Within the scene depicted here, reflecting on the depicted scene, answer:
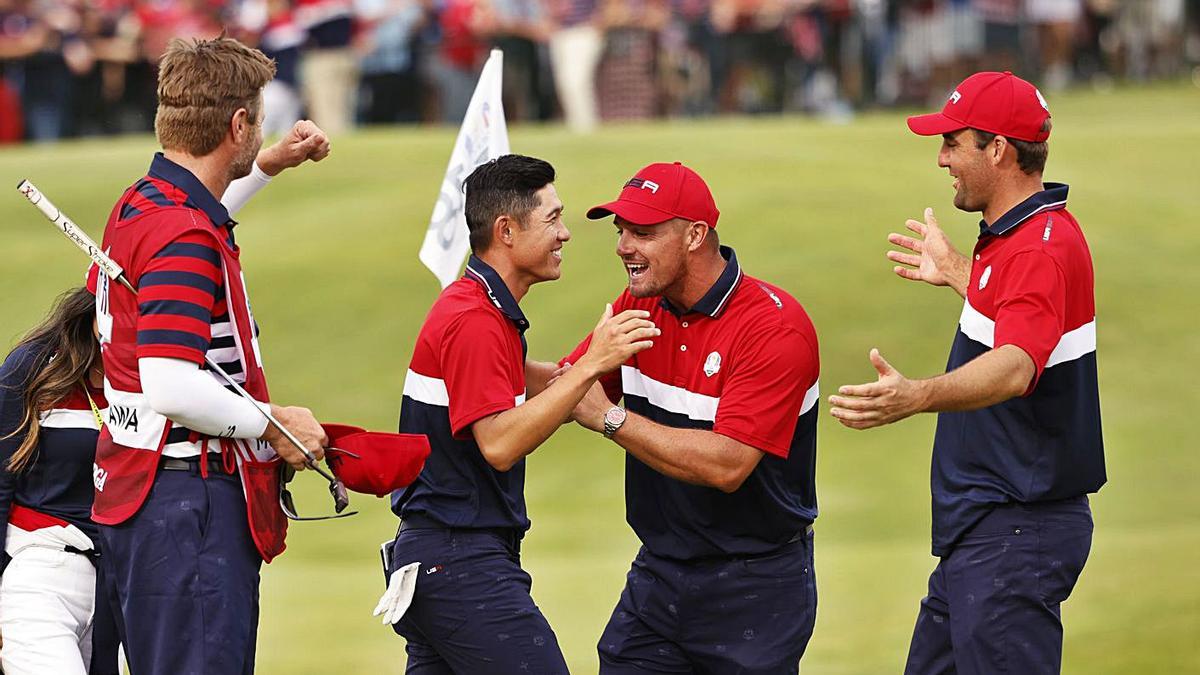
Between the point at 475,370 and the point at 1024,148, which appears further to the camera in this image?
the point at 1024,148

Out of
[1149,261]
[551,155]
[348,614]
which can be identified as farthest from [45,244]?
[1149,261]

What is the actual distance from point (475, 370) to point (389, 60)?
718 inches

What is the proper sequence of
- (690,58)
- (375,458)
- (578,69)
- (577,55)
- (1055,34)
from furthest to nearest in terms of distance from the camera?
1. (1055,34)
2. (690,58)
3. (578,69)
4. (577,55)
5. (375,458)

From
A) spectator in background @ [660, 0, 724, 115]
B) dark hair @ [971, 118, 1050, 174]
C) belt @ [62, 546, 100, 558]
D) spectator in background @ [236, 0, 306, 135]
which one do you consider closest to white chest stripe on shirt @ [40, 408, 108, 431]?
belt @ [62, 546, 100, 558]

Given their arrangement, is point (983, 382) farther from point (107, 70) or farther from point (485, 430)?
point (107, 70)

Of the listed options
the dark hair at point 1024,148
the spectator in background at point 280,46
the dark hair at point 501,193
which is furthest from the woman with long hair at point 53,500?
the spectator in background at point 280,46

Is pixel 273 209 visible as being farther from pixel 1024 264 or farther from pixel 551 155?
pixel 1024 264

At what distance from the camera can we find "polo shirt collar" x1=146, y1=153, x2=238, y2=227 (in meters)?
4.98

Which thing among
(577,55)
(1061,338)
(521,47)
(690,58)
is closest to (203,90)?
(1061,338)

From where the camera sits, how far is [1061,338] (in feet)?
18.6

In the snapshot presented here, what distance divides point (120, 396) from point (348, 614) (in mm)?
4822

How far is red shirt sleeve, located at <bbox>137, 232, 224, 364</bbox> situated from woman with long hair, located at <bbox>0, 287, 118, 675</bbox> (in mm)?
936

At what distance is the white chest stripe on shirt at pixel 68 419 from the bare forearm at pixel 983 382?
268 centimetres

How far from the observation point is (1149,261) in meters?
15.0
